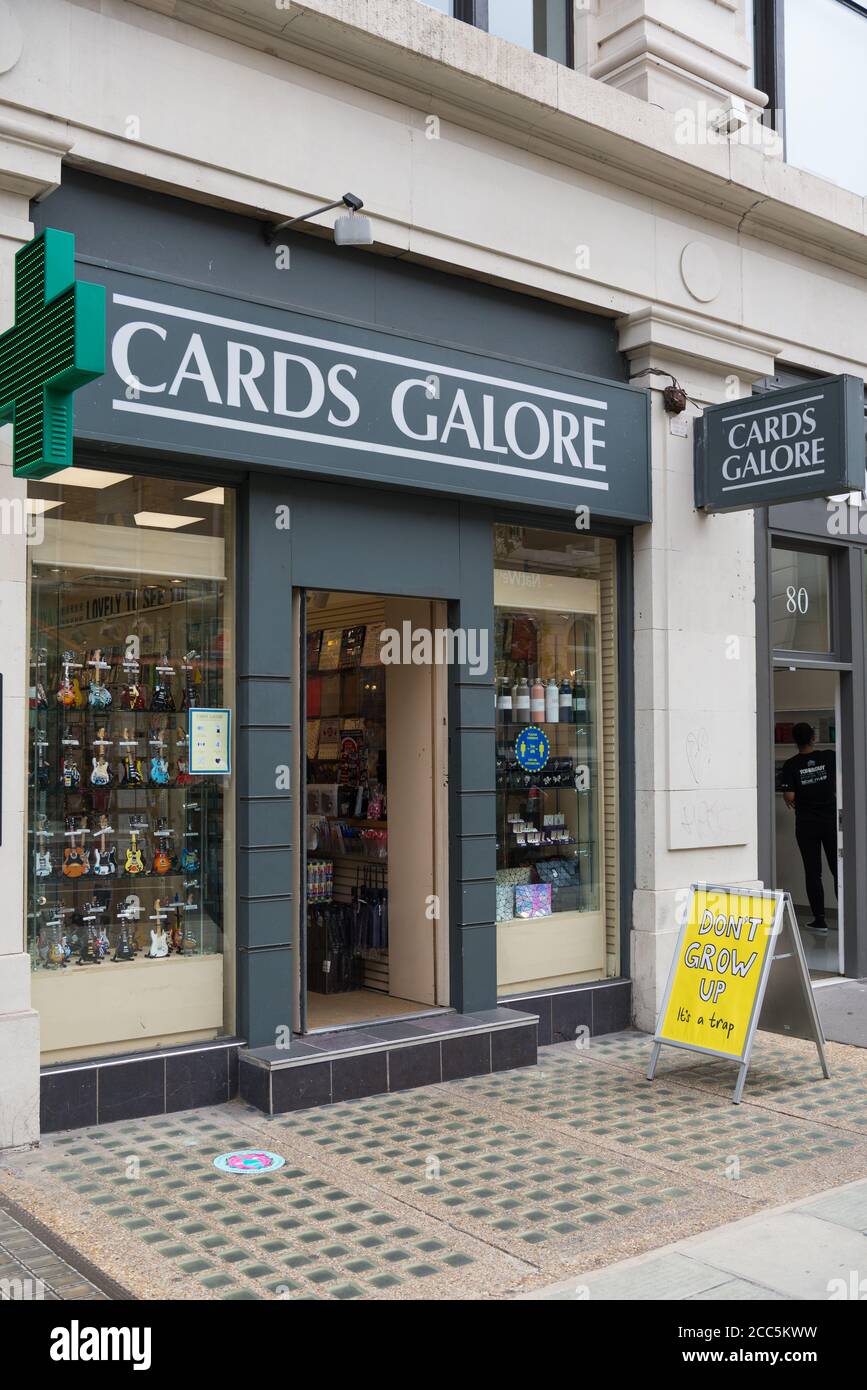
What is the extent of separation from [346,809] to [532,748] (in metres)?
1.52

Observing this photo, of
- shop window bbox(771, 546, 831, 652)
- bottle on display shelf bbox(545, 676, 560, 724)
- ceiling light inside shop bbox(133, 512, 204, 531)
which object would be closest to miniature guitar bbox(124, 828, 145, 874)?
ceiling light inside shop bbox(133, 512, 204, 531)

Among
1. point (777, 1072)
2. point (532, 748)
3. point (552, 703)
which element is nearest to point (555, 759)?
point (532, 748)

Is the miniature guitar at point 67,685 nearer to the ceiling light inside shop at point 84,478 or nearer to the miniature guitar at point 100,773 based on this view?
the miniature guitar at point 100,773

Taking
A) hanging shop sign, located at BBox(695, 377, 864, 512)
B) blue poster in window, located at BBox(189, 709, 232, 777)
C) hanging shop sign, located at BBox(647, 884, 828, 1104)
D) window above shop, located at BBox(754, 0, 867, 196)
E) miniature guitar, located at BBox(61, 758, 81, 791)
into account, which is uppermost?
window above shop, located at BBox(754, 0, 867, 196)

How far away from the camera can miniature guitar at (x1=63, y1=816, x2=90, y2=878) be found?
6.34 metres

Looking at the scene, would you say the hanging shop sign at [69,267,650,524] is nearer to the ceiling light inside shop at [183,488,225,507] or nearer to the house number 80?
the ceiling light inside shop at [183,488,225,507]

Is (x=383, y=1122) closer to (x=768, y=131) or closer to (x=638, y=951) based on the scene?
(x=638, y=951)

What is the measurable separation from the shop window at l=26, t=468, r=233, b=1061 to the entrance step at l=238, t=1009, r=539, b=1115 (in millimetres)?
533

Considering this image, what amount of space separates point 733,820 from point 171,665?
4.22m

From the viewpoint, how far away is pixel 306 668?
7.36 m

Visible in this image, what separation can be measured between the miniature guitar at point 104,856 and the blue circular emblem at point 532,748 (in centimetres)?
285

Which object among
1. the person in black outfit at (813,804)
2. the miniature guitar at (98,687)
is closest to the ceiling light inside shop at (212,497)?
the miniature guitar at (98,687)

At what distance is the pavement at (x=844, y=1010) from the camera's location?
817cm

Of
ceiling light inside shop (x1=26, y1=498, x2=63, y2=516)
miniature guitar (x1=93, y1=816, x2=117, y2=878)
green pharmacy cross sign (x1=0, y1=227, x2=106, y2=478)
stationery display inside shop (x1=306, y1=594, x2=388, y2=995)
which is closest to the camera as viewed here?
green pharmacy cross sign (x1=0, y1=227, x2=106, y2=478)
